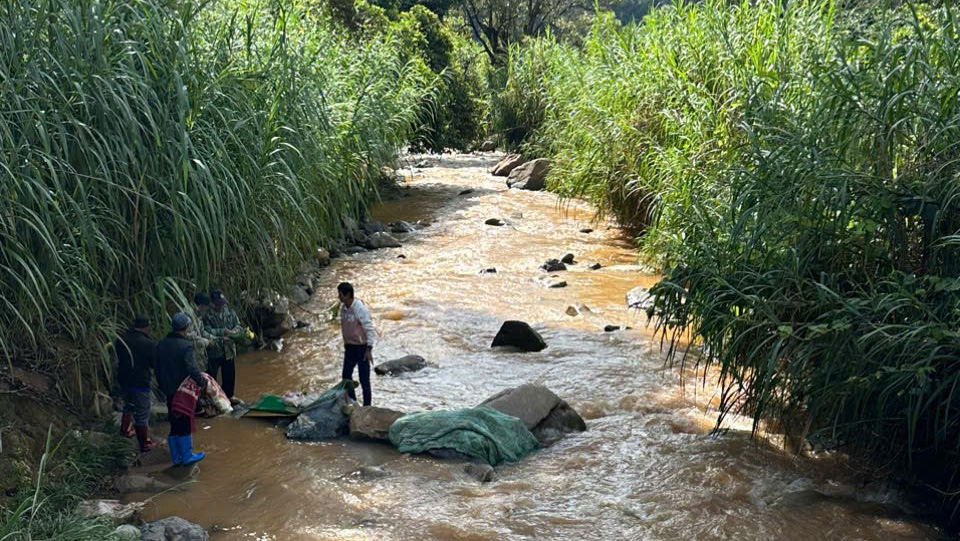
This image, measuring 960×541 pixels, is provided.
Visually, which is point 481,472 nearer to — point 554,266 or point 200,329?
point 200,329

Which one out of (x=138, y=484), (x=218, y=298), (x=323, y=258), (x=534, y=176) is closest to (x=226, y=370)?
(x=218, y=298)

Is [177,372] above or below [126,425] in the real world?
above

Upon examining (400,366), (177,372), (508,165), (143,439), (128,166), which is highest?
(128,166)

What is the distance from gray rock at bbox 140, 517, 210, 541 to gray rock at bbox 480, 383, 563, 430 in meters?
2.66

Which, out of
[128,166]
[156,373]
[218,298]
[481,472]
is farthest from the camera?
[218,298]

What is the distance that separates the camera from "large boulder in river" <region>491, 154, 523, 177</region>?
2330 centimetres

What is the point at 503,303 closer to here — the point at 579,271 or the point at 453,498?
the point at 579,271

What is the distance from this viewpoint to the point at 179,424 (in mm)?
5918

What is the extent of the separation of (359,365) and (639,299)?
15.0ft

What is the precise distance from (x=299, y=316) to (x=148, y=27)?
15.3ft

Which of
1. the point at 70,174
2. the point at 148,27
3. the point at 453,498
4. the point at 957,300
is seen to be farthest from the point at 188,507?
the point at 957,300

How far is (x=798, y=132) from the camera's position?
6.26m

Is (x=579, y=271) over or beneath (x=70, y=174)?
beneath

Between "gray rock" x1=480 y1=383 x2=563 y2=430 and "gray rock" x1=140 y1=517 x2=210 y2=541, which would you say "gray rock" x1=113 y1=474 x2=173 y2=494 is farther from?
"gray rock" x1=480 y1=383 x2=563 y2=430
